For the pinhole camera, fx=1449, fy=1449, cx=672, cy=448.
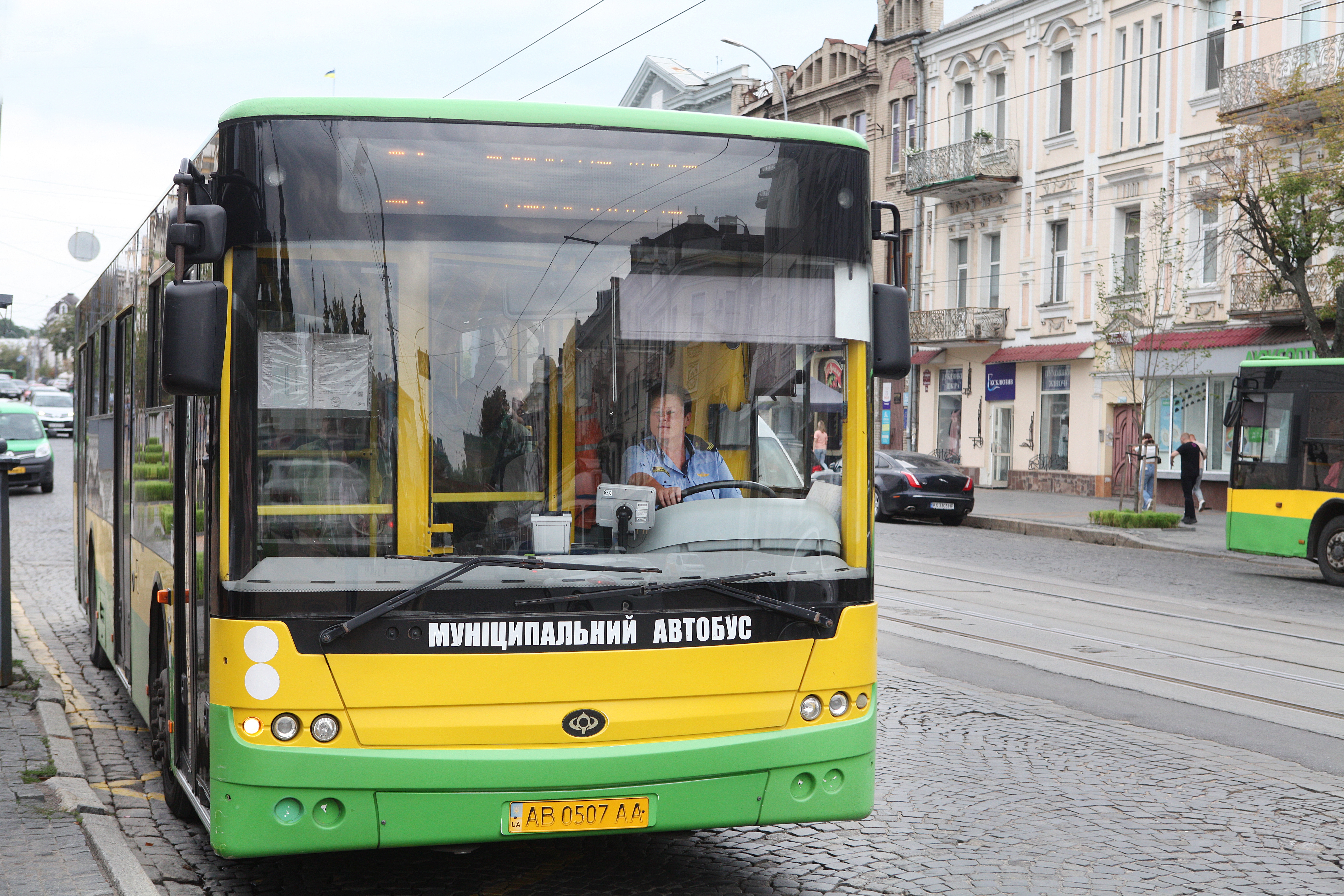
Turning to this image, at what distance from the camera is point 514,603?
437 centimetres

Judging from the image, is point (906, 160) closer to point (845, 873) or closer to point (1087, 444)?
point (1087, 444)

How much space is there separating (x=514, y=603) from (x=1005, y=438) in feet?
112

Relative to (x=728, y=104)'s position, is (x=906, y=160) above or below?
below

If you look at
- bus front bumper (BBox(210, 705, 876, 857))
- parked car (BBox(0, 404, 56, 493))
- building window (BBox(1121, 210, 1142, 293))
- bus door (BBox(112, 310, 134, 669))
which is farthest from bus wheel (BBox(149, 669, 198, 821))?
building window (BBox(1121, 210, 1142, 293))

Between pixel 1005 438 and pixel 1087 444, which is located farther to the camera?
pixel 1005 438

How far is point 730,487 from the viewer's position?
484 cm

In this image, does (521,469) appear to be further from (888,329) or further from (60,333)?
(60,333)

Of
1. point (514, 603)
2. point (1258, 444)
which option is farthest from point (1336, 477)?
point (514, 603)

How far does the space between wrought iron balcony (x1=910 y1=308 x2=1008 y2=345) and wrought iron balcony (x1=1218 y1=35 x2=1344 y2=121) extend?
342 inches

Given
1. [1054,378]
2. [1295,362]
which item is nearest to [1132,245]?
[1054,378]

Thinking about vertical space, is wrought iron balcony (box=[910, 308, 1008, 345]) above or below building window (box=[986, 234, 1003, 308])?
below

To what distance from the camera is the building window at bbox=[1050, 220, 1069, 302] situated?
35250 mm

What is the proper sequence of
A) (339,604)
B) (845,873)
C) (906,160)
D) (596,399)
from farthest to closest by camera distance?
(906,160) → (845,873) → (596,399) → (339,604)

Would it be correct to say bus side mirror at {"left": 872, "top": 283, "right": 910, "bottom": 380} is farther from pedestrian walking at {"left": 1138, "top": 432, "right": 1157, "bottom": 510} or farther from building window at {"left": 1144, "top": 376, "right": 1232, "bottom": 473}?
building window at {"left": 1144, "top": 376, "right": 1232, "bottom": 473}
